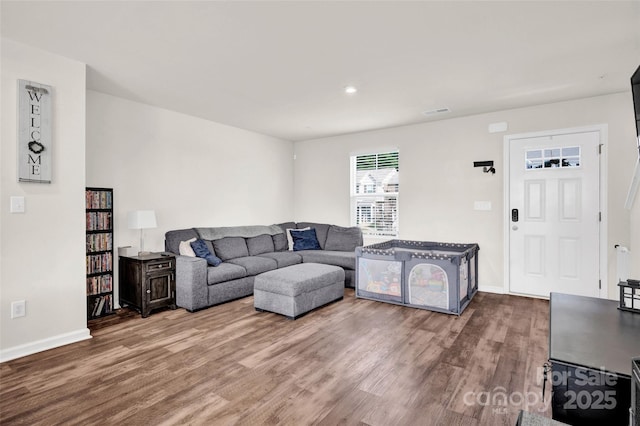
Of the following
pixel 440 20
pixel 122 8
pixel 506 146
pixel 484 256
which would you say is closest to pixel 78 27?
pixel 122 8

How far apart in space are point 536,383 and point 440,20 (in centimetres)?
266

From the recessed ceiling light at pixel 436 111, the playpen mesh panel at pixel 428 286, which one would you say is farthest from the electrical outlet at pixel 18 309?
the recessed ceiling light at pixel 436 111

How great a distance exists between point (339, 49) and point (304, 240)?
359cm

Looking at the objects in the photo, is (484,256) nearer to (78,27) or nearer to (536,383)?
(536,383)

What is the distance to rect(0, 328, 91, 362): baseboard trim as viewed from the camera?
260 cm

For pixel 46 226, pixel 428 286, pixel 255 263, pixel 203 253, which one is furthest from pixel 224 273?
pixel 428 286

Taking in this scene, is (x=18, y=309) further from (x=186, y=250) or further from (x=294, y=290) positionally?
(x=294, y=290)

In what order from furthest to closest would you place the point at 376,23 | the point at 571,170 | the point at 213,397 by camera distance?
the point at 571,170 → the point at 376,23 → the point at 213,397

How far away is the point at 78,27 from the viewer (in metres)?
2.43

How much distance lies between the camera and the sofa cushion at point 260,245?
523 centimetres

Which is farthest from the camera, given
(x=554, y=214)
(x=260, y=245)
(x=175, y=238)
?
(x=260, y=245)

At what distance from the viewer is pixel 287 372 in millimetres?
2393

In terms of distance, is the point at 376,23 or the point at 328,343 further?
the point at 328,343

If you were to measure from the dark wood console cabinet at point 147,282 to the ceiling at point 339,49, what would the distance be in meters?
1.98
